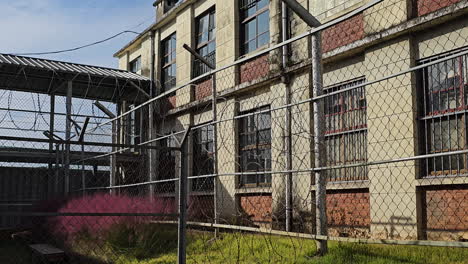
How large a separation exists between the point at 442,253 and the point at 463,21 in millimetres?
3516

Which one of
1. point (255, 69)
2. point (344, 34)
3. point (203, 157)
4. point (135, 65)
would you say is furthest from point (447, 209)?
point (135, 65)

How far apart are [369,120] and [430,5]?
193 centimetres

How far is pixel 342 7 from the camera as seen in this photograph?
8.95 m

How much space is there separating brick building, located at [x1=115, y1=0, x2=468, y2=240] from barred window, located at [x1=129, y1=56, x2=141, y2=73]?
7408mm

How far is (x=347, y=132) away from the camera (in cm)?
812

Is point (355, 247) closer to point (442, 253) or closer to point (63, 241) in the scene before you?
point (442, 253)

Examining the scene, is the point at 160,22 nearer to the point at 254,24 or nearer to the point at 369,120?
the point at 254,24

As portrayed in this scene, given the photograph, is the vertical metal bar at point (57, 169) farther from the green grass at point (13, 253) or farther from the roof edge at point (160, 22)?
the roof edge at point (160, 22)

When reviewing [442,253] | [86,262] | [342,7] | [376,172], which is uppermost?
[342,7]

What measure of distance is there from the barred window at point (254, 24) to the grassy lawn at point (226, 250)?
526cm

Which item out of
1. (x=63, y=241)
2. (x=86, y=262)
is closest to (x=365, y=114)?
(x=86, y=262)

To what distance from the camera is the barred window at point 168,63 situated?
15.8 m

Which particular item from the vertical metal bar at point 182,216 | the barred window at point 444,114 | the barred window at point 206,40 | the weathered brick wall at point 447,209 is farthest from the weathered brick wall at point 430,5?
the barred window at point 206,40

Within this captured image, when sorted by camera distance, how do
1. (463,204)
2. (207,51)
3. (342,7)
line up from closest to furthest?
(463,204), (342,7), (207,51)
